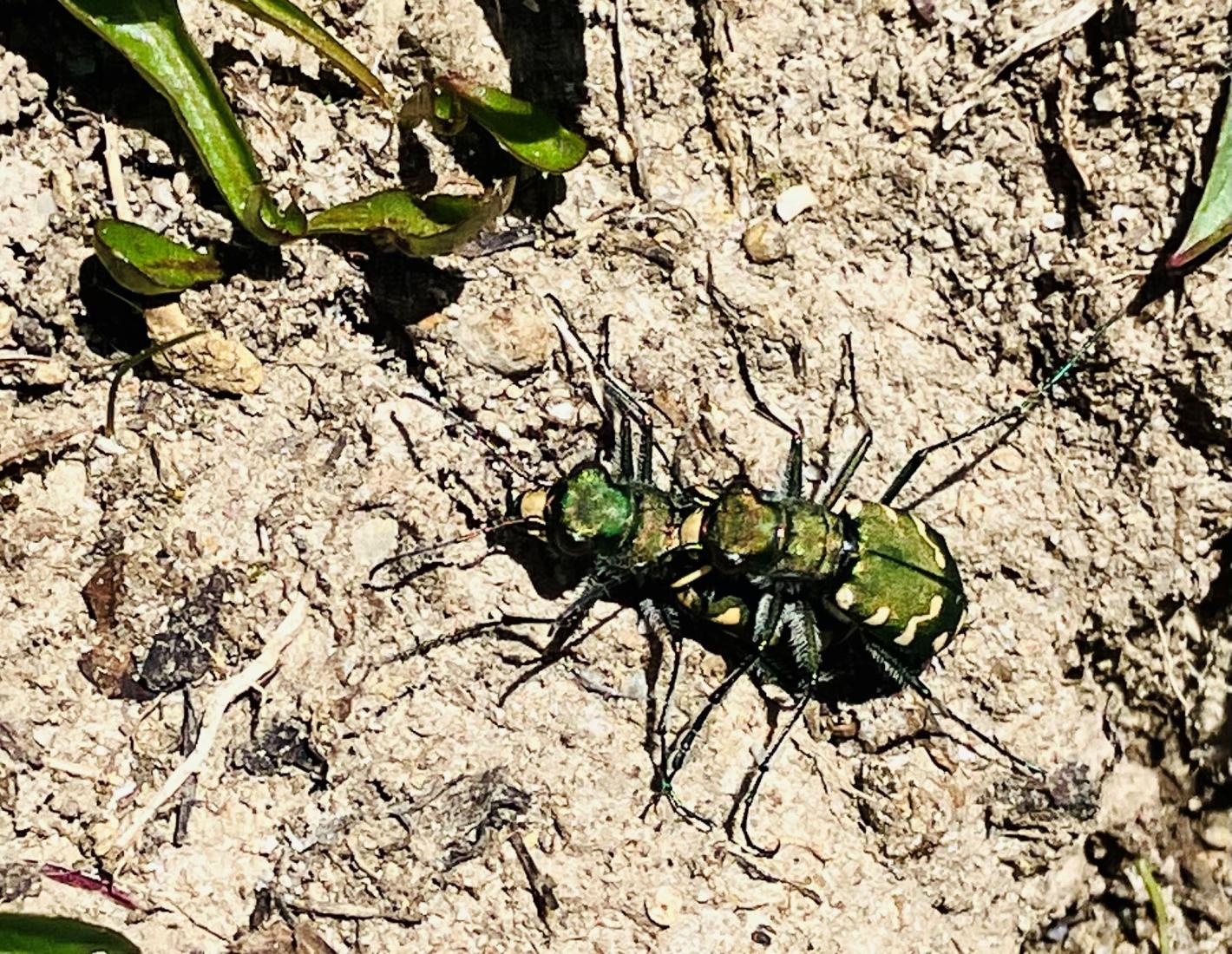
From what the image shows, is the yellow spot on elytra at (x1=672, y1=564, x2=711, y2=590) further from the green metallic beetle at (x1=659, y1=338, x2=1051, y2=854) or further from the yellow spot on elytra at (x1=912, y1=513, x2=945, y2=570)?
the yellow spot on elytra at (x1=912, y1=513, x2=945, y2=570)

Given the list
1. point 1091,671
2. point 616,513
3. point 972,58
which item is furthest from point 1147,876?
point 972,58

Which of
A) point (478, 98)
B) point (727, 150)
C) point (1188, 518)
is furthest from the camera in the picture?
point (1188, 518)

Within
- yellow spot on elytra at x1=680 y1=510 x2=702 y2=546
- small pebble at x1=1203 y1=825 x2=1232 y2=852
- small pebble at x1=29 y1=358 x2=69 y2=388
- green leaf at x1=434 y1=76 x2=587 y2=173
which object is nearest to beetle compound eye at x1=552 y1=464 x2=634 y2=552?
yellow spot on elytra at x1=680 y1=510 x2=702 y2=546

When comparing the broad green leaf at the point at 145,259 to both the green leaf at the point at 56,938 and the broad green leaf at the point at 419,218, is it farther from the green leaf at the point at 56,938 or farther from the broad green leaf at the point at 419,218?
the green leaf at the point at 56,938

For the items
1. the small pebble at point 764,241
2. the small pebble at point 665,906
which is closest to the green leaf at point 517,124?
the small pebble at point 764,241

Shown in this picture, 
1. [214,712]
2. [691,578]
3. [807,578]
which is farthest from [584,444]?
[214,712]

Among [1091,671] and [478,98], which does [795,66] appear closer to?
[478,98]
